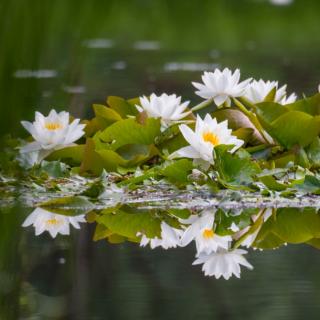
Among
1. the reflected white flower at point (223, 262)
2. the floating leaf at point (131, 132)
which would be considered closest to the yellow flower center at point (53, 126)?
the floating leaf at point (131, 132)

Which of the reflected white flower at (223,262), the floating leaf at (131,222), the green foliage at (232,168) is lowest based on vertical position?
the reflected white flower at (223,262)

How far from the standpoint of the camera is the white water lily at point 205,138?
10.9ft

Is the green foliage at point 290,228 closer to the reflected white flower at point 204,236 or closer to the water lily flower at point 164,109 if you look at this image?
the reflected white flower at point 204,236

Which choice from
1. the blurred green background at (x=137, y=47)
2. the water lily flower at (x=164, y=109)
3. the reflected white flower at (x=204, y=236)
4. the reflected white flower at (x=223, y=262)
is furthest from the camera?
the water lily flower at (x=164, y=109)

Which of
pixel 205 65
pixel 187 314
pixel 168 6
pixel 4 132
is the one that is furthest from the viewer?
pixel 168 6

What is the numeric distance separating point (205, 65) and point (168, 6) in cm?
233

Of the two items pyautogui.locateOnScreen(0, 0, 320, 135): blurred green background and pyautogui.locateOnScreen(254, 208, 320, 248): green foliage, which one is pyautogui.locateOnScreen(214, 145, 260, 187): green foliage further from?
pyautogui.locateOnScreen(0, 0, 320, 135): blurred green background

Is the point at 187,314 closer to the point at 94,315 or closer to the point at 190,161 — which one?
the point at 94,315

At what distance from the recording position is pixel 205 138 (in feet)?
11.0

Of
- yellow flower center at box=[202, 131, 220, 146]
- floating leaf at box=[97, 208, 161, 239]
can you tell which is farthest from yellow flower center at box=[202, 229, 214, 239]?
yellow flower center at box=[202, 131, 220, 146]

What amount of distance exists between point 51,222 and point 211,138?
58cm

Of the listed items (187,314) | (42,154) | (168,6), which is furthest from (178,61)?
(187,314)

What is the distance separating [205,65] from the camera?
24.7 ft

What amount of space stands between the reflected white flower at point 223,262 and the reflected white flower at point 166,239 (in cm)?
14
